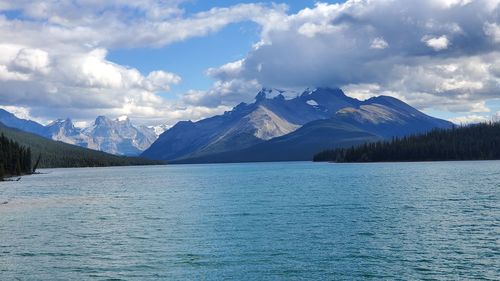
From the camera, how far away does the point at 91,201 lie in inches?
A: 4788

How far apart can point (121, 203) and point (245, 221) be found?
147 feet

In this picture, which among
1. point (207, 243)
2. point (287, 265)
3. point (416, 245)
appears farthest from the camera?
point (207, 243)

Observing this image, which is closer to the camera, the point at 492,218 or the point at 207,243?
the point at 207,243

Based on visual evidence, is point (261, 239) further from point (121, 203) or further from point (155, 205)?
point (121, 203)

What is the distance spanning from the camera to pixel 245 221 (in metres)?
79.6

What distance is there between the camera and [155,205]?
360 feet

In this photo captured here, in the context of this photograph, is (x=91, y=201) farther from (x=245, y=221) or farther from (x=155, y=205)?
(x=245, y=221)

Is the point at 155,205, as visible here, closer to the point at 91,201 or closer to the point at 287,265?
the point at 91,201

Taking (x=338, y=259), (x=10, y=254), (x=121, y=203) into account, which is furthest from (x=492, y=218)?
(x=121, y=203)

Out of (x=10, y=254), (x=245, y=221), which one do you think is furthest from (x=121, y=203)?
(x=10, y=254)

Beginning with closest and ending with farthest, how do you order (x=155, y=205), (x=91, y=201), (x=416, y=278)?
(x=416, y=278), (x=155, y=205), (x=91, y=201)

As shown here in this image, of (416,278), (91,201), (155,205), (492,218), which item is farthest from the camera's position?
(91,201)

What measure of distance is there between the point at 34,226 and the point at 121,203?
36.6 metres

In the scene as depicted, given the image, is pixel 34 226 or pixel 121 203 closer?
pixel 34 226
